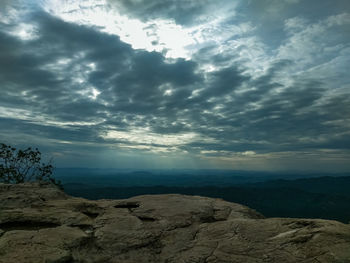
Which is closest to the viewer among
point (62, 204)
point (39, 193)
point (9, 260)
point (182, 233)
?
point (9, 260)

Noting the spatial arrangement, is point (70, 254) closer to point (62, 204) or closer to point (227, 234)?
point (227, 234)

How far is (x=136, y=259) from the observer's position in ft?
29.3

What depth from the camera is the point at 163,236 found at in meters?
10.6

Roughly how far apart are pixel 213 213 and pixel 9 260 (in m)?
10.1

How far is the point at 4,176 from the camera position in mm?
47844

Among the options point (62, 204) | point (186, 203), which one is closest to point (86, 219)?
point (62, 204)

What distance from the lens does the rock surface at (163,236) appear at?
7.76 meters

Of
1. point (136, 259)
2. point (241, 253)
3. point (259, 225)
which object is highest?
point (259, 225)

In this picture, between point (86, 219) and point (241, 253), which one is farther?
point (86, 219)

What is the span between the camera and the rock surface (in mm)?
7762

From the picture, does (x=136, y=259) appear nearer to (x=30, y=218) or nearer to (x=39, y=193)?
(x=30, y=218)

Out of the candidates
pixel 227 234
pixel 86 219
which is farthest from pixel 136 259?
pixel 86 219

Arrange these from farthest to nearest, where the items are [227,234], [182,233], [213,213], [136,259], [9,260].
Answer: [213,213] → [182,233] → [227,234] → [136,259] → [9,260]

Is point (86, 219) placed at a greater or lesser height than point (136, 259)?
greater
